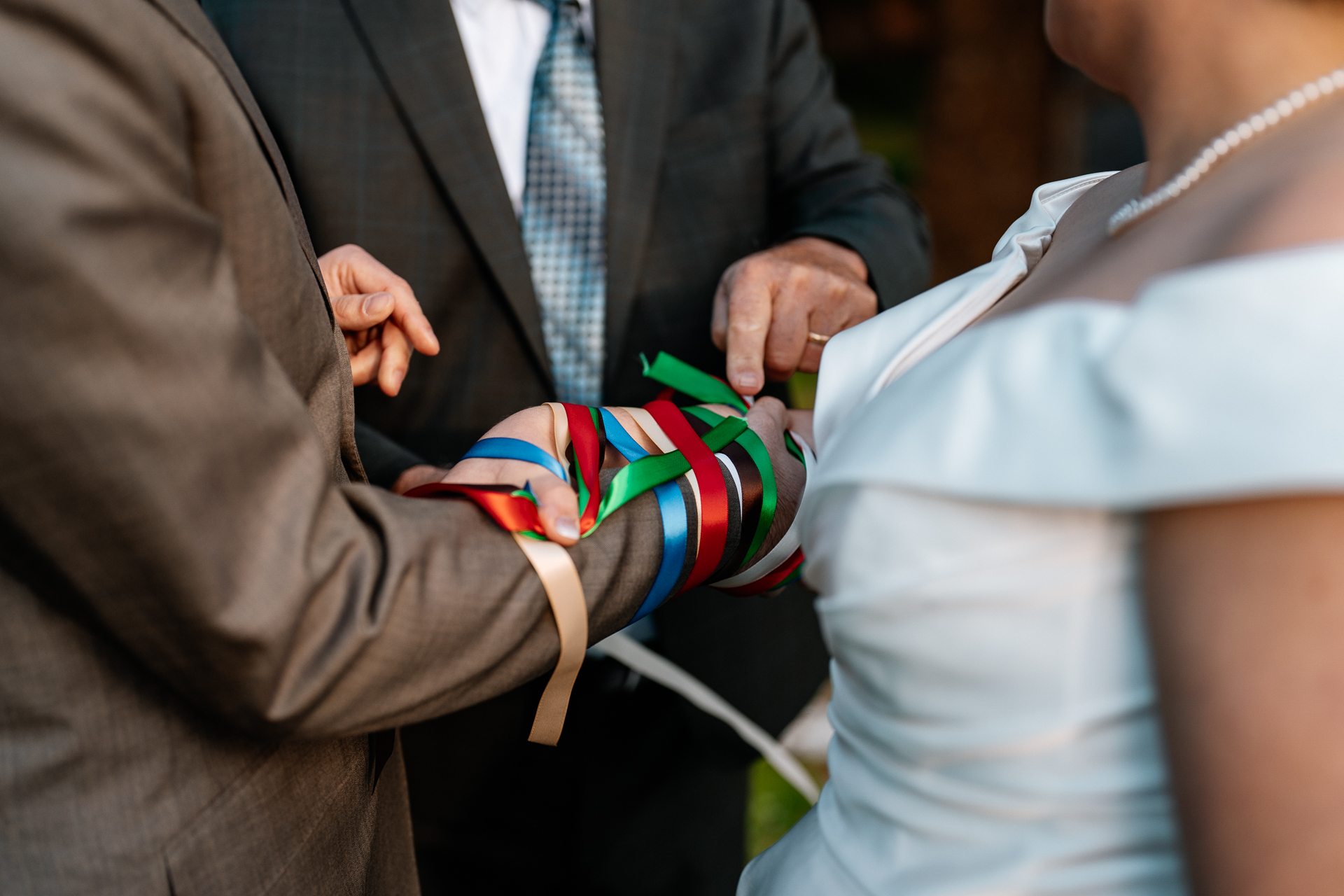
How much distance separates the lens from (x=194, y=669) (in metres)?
0.67

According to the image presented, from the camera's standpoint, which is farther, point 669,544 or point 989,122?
point 989,122

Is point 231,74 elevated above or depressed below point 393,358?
above

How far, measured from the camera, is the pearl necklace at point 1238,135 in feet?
2.09

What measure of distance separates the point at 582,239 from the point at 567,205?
0.06 m

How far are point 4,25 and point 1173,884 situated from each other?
0.97m

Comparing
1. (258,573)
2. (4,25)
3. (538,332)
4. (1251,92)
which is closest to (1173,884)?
(1251,92)

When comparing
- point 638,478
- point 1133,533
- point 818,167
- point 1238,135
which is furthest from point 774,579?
point 818,167

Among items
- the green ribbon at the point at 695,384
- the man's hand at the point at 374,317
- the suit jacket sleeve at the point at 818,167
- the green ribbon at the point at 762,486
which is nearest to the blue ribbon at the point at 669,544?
the green ribbon at the point at 762,486

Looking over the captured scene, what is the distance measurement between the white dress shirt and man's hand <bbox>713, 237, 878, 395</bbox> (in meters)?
0.50

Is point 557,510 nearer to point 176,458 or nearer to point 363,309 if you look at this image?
point 176,458

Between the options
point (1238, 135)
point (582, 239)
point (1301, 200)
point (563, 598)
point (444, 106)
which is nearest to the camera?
point (1301, 200)

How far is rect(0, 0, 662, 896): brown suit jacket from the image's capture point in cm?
57

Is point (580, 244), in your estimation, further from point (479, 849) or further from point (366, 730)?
point (479, 849)

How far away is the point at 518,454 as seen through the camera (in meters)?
0.91
